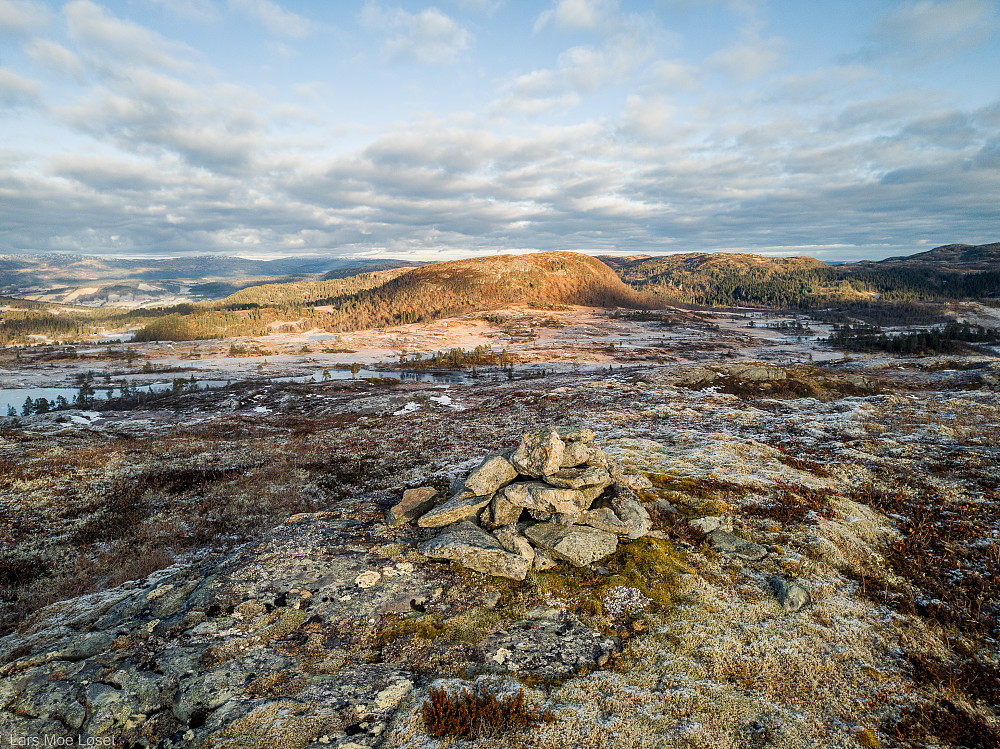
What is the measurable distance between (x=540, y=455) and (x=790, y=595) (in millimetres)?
6585

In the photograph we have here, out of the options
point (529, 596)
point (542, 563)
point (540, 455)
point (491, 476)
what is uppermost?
point (540, 455)

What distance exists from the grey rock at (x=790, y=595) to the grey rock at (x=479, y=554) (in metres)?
5.50

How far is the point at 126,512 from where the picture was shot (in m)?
18.4

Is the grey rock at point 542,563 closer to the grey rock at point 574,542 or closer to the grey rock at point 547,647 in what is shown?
the grey rock at point 574,542

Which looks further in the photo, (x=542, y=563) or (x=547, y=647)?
(x=542, y=563)

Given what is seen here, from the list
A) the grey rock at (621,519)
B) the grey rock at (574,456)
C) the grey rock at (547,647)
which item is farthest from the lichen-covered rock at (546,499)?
the grey rock at (547,647)

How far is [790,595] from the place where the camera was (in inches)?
363

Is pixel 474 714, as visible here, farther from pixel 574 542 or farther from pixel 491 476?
pixel 491 476

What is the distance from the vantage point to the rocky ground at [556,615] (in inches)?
250

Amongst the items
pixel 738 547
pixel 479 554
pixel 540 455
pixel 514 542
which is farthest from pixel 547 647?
pixel 738 547

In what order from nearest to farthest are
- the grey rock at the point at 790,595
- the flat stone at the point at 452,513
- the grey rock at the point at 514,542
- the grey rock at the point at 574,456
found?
the grey rock at the point at 790,595 < the grey rock at the point at 514,542 < the flat stone at the point at 452,513 < the grey rock at the point at 574,456

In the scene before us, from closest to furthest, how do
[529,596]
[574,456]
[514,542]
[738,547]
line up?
[529,596], [514,542], [738,547], [574,456]

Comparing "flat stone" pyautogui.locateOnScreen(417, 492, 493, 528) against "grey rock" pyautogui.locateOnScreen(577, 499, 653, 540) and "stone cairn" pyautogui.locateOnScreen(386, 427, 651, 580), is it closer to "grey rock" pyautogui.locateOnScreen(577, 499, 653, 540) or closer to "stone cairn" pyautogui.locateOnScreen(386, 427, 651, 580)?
"stone cairn" pyautogui.locateOnScreen(386, 427, 651, 580)

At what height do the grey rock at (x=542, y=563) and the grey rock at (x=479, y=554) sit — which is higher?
the grey rock at (x=479, y=554)
